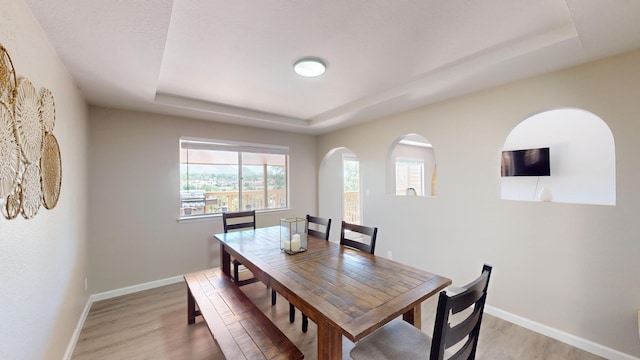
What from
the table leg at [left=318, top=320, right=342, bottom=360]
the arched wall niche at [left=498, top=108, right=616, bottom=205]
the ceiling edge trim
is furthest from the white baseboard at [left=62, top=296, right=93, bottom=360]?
the arched wall niche at [left=498, top=108, right=616, bottom=205]

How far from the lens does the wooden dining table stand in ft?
4.02

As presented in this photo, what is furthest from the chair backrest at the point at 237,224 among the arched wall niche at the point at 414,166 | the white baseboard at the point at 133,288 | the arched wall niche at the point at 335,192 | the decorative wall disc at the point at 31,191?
the arched wall niche at the point at 414,166

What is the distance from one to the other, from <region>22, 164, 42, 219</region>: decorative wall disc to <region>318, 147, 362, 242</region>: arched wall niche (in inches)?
150

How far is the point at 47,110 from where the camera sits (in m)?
1.51

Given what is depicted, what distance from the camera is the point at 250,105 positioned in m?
3.37

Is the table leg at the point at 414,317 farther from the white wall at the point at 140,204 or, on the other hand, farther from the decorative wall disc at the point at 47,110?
the white wall at the point at 140,204

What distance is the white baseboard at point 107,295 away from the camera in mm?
2068

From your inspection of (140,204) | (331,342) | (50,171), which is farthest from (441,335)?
(140,204)

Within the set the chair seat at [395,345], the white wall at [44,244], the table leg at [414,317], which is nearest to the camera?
the white wall at [44,244]

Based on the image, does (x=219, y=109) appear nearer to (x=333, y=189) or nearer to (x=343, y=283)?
(x=343, y=283)

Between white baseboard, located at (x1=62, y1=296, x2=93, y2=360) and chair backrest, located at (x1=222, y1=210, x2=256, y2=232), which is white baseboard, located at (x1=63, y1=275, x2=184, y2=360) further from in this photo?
chair backrest, located at (x1=222, y1=210, x2=256, y2=232)

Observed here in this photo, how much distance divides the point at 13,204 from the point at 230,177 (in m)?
2.93

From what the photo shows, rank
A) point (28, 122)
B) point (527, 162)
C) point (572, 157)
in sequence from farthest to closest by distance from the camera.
A: 1. point (527, 162)
2. point (572, 157)
3. point (28, 122)

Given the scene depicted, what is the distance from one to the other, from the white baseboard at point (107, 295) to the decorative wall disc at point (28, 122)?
5.44 ft
